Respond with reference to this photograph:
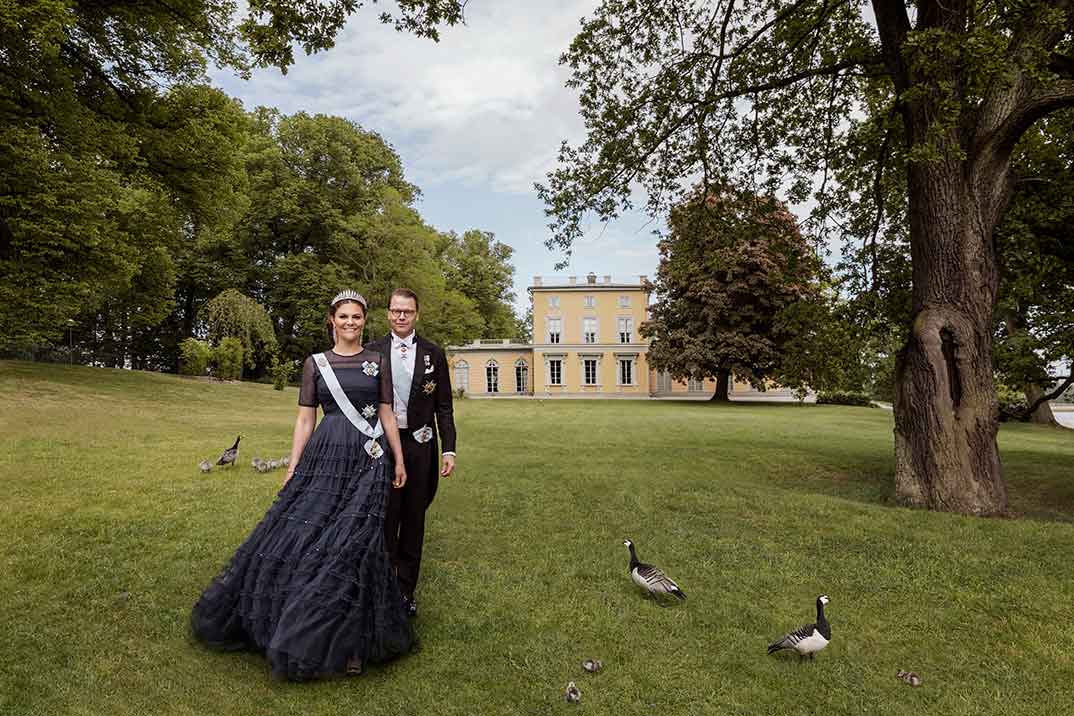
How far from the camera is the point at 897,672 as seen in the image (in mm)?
3336

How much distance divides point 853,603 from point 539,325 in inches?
1592

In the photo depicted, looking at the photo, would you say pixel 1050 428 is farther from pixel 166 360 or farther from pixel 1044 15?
pixel 166 360

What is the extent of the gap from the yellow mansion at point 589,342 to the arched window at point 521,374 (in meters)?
0.68

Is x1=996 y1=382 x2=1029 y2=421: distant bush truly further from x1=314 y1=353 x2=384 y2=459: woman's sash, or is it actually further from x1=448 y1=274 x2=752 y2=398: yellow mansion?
x1=314 y1=353 x2=384 y2=459: woman's sash

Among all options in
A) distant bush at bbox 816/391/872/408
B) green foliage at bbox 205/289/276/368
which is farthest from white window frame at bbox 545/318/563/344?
green foliage at bbox 205/289/276/368

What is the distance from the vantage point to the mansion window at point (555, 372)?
145 feet

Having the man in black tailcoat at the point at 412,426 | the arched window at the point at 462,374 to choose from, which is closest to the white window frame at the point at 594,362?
the arched window at the point at 462,374

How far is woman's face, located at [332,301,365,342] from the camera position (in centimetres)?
356

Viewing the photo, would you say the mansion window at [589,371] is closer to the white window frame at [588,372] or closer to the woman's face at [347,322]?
the white window frame at [588,372]

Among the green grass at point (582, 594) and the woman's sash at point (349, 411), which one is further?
the woman's sash at point (349, 411)

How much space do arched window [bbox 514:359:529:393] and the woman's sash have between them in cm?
4173

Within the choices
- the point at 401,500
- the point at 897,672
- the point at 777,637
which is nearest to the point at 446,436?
the point at 401,500

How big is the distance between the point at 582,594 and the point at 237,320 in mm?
27738

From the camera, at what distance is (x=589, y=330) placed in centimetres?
4434
